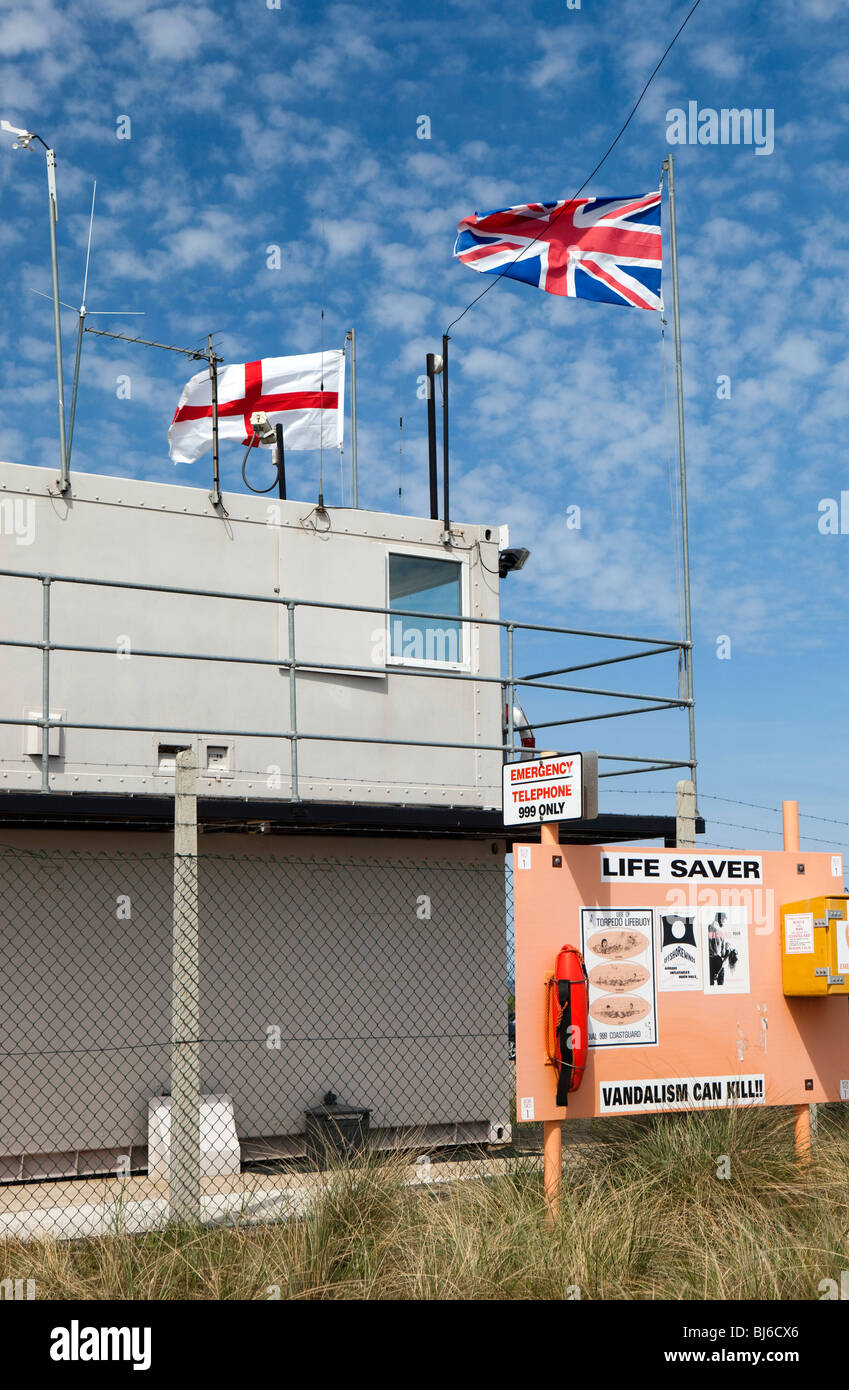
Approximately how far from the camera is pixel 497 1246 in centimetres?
581

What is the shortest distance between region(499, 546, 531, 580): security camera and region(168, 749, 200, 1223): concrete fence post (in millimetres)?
5440

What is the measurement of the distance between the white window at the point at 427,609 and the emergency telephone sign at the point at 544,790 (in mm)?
3618

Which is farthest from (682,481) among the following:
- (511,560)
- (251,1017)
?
(251,1017)

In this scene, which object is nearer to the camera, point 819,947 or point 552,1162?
point 552,1162

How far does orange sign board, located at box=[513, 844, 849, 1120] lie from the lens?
7.17 metres

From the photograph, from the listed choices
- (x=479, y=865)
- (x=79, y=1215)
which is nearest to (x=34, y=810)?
(x=79, y=1215)

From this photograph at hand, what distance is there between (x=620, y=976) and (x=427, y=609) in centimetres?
474

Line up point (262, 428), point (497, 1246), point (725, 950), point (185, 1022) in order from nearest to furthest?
1. point (497, 1246)
2. point (185, 1022)
3. point (725, 950)
4. point (262, 428)

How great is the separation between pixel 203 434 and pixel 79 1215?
23.1 feet

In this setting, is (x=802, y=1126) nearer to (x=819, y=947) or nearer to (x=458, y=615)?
(x=819, y=947)

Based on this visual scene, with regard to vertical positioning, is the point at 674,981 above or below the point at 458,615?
below

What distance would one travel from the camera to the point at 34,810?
8.35 meters

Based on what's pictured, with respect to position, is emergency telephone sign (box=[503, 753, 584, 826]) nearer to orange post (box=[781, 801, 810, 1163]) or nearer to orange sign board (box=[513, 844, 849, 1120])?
orange sign board (box=[513, 844, 849, 1120])
